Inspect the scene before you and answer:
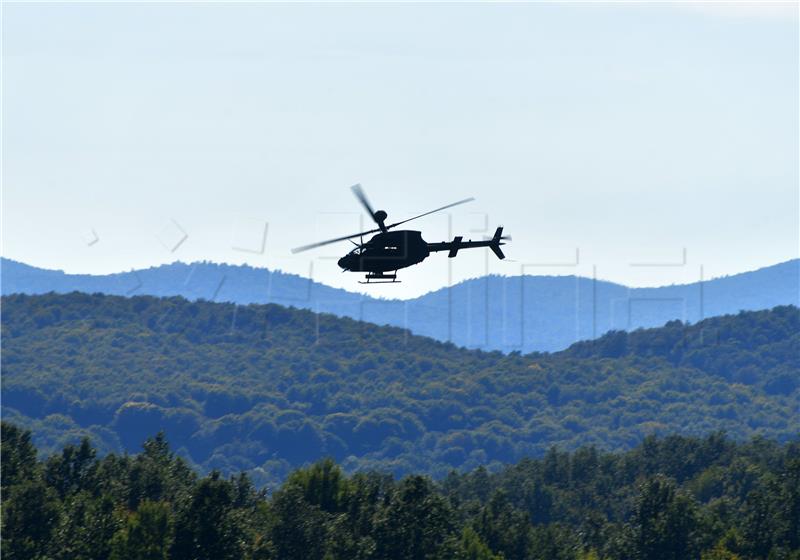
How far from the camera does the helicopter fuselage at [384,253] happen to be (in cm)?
8406

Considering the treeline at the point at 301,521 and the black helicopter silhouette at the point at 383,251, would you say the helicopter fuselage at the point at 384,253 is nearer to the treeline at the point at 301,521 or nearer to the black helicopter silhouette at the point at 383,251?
the black helicopter silhouette at the point at 383,251

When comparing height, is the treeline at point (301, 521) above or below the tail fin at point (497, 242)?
below

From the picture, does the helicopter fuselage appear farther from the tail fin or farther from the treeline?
the treeline

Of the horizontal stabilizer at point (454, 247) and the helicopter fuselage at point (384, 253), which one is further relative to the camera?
the horizontal stabilizer at point (454, 247)

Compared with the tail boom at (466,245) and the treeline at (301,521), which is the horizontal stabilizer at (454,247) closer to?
the tail boom at (466,245)

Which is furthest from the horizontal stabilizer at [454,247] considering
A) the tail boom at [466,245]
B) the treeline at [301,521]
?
the treeline at [301,521]

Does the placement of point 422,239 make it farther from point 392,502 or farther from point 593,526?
point 593,526

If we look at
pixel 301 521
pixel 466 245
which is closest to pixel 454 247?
pixel 466 245

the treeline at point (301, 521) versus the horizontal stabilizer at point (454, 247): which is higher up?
the horizontal stabilizer at point (454, 247)

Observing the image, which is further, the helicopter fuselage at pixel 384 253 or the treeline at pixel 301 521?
the treeline at pixel 301 521

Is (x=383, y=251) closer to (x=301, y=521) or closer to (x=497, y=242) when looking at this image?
(x=497, y=242)

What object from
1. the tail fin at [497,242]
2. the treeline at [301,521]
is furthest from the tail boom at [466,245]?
the treeline at [301,521]

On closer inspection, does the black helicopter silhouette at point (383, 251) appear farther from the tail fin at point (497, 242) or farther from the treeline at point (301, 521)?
the treeline at point (301, 521)

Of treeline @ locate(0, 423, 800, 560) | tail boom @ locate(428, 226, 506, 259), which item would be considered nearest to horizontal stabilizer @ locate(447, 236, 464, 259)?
tail boom @ locate(428, 226, 506, 259)
